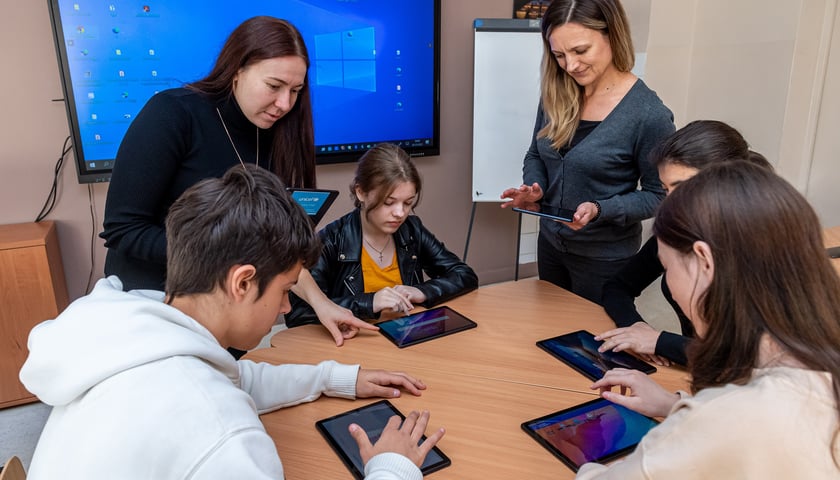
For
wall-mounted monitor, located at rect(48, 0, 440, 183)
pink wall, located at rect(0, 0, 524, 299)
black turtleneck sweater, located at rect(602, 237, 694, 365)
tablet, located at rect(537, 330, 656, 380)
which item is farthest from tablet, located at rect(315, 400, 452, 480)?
pink wall, located at rect(0, 0, 524, 299)

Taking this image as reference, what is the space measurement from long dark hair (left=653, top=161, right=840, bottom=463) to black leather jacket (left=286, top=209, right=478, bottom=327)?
1030 mm

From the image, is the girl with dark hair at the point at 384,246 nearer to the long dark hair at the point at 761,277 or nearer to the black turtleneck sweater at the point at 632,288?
the black turtleneck sweater at the point at 632,288

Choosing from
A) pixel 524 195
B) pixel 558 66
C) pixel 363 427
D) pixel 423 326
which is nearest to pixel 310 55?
pixel 558 66

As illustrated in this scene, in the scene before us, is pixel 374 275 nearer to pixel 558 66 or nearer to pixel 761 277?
pixel 558 66

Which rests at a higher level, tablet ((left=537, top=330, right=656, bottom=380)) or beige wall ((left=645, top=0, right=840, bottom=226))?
beige wall ((left=645, top=0, right=840, bottom=226))

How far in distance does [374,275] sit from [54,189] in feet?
5.64

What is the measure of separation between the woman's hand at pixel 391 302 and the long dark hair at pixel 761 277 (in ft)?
3.10

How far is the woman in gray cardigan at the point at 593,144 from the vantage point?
70.2 inches

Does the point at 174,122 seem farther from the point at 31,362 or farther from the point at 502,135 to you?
the point at 502,135

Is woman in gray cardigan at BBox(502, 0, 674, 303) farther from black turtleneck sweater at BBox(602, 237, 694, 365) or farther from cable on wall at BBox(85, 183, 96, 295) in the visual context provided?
cable on wall at BBox(85, 183, 96, 295)

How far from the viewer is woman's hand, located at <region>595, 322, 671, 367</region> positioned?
1.35 meters

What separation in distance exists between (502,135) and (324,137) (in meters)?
1.04

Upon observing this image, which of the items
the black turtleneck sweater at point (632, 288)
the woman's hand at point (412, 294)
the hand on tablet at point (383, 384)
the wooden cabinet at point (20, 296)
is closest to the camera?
the hand on tablet at point (383, 384)

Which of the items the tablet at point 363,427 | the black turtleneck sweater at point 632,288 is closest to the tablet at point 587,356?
the black turtleneck sweater at point 632,288
